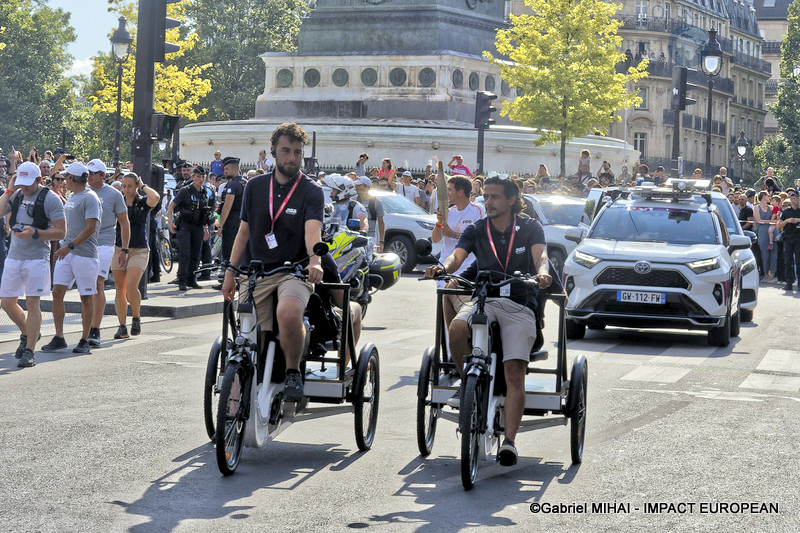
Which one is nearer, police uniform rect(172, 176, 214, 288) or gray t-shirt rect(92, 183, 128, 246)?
gray t-shirt rect(92, 183, 128, 246)

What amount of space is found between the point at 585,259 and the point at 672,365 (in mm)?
2584

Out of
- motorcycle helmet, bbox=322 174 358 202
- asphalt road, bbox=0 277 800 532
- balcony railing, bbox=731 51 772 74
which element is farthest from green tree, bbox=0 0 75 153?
asphalt road, bbox=0 277 800 532

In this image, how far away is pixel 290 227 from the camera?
8.27 m

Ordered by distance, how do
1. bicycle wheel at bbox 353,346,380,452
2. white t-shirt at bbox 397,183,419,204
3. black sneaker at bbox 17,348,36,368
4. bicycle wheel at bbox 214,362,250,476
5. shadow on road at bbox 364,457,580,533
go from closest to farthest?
shadow on road at bbox 364,457,580,533, bicycle wheel at bbox 214,362,250,476, bicycle wheel at bbox 353,346,380,452, black sneaker at bbox 17,348,36,368, white t-shirt at bbox 397,183,419,204

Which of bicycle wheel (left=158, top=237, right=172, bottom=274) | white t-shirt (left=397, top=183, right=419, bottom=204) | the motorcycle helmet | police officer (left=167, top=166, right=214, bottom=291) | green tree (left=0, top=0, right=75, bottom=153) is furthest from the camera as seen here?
green tree (left=0, top=0, right=75, bottom=153)

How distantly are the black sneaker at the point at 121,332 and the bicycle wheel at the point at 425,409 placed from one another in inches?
277

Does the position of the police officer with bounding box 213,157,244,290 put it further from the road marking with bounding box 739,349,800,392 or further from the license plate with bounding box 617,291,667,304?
the road marking with bounding box 739,349,800,392

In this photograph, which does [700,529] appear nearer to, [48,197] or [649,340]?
[48,197]

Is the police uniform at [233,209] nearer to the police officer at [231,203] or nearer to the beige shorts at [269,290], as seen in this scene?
the police officer at [231,203]

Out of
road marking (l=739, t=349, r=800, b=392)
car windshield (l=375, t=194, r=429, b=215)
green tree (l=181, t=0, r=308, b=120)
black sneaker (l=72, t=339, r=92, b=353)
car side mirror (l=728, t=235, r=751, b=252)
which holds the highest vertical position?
green tree (l=181, t=0, r=308, b=120)

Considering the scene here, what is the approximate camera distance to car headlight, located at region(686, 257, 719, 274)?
52.1 ft

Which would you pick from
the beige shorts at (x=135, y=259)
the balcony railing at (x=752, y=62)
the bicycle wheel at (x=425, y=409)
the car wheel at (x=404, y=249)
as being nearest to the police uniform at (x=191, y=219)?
the beige shorts at (x=135, y=259)

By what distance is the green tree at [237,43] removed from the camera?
275 feet

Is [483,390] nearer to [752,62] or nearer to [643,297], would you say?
[643,297]
